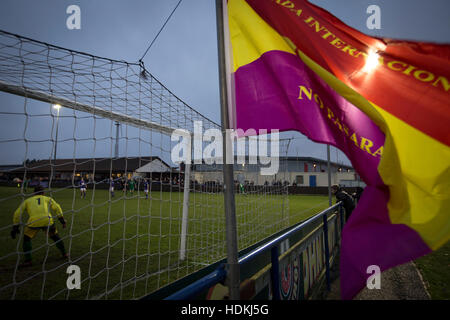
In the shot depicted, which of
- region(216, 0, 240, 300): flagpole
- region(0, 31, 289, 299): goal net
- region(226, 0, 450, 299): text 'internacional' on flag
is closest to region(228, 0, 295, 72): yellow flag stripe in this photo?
region(226, 0, 450, 299): text 'internacional' on flag

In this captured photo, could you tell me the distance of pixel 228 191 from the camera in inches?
62.9

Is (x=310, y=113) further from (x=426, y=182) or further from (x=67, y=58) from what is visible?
(x=67, y=58)

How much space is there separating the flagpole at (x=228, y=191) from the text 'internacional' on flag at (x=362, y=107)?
229 millimetres

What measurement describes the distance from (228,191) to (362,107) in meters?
1.04

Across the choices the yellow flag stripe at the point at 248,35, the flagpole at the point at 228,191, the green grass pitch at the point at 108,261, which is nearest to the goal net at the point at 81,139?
the green grass pitch at the point at 108,261

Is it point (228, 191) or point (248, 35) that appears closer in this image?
point (228, 191)

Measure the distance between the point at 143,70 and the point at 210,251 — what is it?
4.19 m

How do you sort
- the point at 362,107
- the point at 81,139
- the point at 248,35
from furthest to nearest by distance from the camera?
1. the point at 81,139
2. the point at 248,35
3. the point at 362,107

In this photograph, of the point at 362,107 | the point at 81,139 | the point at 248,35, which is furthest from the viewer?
the point at 81,139

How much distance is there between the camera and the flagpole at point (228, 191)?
5.16ft

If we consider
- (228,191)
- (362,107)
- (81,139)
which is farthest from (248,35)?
(81,139)

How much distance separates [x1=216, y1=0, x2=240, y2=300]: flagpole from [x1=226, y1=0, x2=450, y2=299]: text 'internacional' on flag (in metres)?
0.23

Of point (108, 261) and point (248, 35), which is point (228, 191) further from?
point (108, 261)
